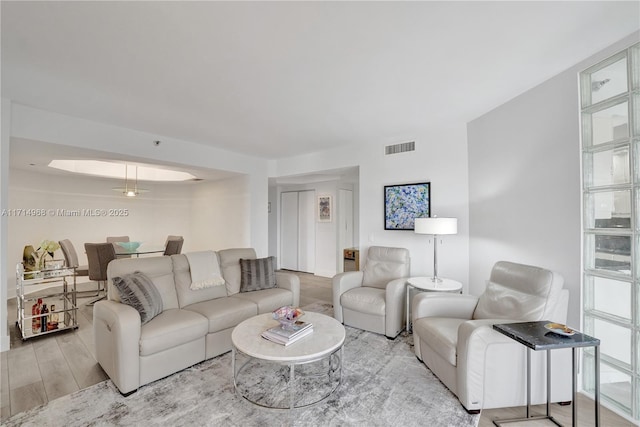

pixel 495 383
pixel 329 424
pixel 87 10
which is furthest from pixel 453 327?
pixel 87 10

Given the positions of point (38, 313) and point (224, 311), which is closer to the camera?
point (224, 311)

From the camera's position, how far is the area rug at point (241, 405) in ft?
6.05

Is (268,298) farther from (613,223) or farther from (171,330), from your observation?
(613,223)

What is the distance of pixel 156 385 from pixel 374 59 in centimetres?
315

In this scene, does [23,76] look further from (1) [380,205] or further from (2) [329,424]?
(1) [380,205]

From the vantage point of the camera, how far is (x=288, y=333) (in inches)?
82.4

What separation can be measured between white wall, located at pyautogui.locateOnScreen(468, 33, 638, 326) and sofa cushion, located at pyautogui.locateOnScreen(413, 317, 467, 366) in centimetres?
95

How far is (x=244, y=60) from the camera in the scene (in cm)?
215

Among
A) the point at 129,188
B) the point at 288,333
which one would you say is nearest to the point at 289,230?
the point at 129,188

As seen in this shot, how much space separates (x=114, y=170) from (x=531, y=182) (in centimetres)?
721

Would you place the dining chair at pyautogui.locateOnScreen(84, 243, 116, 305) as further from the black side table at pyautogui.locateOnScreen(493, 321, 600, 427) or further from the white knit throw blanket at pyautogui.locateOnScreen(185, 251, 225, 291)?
the black side table at pyautogui.locateOnScreen(493, 321, 600, 427)

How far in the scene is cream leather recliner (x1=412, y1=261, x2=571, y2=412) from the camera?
1900 millimetres

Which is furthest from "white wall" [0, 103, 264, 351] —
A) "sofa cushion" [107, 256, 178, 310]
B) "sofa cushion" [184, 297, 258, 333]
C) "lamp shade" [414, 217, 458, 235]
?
"lamp shade" [414, 217, 458, 235]

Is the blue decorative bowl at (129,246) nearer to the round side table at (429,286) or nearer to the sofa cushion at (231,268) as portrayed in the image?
the sofa cushion at (231,268)
